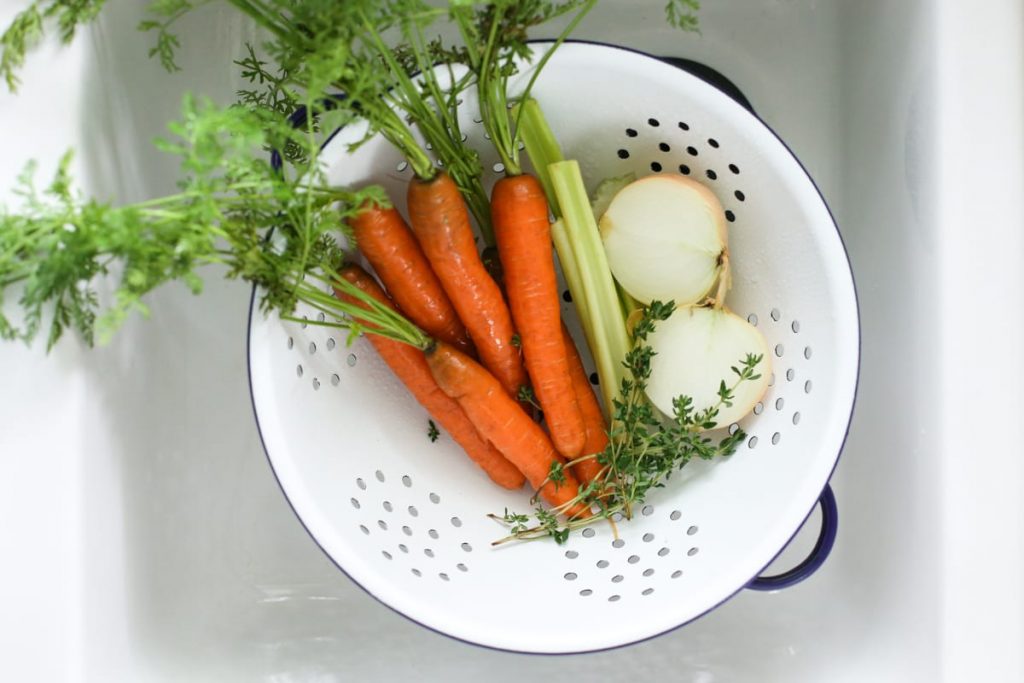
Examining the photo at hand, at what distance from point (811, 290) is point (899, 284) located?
16 centimetres

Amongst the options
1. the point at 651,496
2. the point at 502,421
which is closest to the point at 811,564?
the point at 651,496

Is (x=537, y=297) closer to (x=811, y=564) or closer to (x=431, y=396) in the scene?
(x=431, y=396)

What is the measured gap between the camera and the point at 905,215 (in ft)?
2.85

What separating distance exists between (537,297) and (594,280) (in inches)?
2.3

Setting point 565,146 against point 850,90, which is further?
point 850,90

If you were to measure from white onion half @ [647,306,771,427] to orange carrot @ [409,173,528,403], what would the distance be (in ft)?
0.46

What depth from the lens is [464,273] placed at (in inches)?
31.4

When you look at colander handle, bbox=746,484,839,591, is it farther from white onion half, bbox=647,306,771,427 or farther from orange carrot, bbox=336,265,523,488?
orange carrot, bbox=336,265,523,488

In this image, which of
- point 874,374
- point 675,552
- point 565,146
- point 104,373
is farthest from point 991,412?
point 104,373

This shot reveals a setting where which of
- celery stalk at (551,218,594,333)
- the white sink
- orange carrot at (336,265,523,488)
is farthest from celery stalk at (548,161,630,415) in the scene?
the white sink

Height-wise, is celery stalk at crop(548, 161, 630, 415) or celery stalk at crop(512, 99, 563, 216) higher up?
celery stalk at crop(512, 99, 563, 216)

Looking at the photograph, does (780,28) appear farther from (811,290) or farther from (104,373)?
(104,373)

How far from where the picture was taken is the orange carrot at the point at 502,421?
0.81 meters

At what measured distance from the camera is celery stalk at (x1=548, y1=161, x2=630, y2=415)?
2.69 ft
